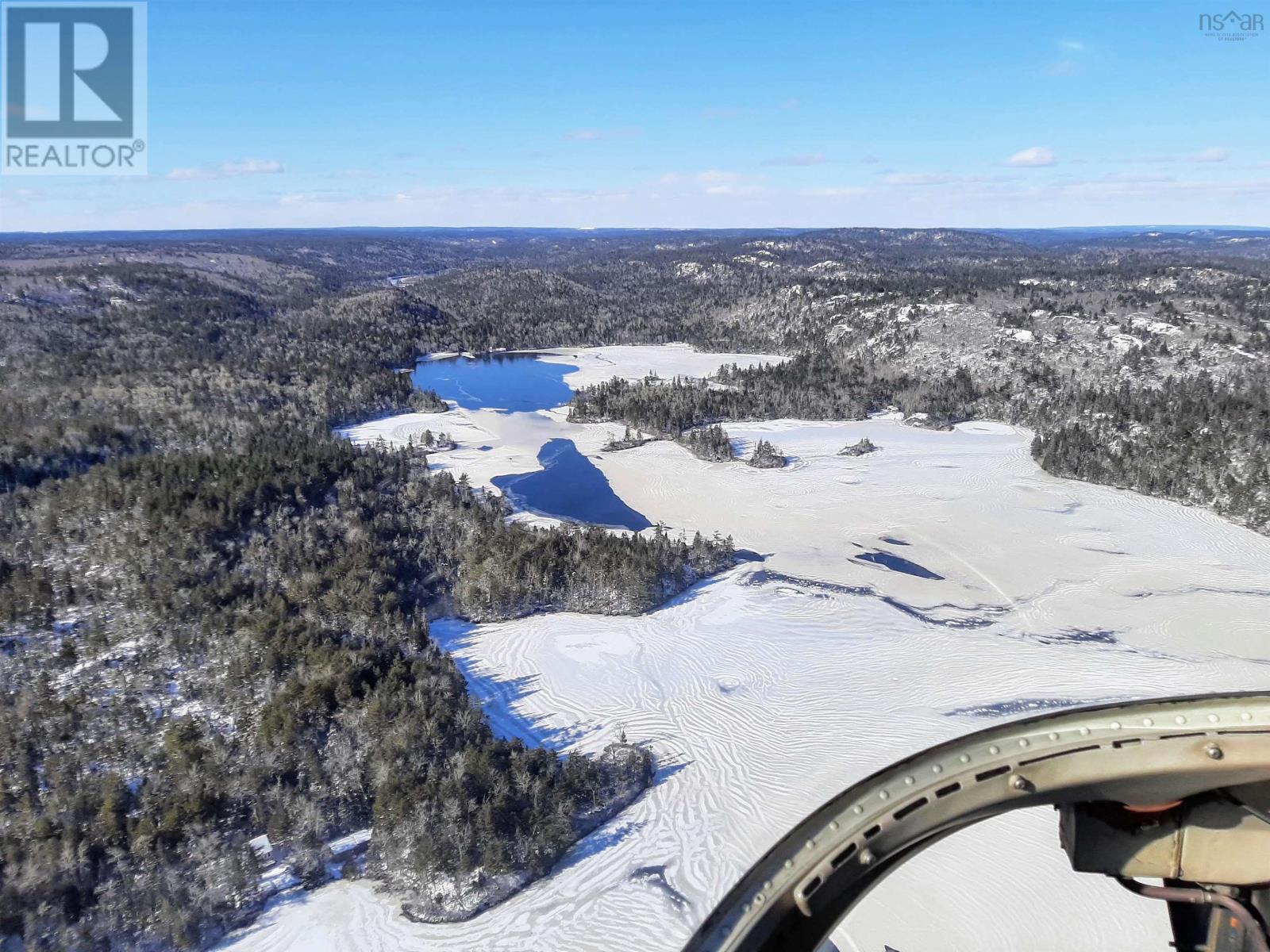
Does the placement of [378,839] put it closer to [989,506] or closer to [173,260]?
[989,506]

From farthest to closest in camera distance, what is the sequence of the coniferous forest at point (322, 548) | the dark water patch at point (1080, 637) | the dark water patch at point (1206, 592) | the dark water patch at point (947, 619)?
the dark water patch at point (1206, 592)
the dark water patch at point (947, 619)
the dark water patch at point (1080, 637)
the coniferous forest at point (322, 548)

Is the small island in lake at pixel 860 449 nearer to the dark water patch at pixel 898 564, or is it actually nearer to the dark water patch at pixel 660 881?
the dark water patch at pixel 898 564

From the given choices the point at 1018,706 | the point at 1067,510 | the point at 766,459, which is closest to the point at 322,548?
the point at 1018,706

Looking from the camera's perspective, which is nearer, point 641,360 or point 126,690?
point 126,690

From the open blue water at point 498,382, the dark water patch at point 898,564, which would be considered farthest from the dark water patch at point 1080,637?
the open blue water at point 498,382

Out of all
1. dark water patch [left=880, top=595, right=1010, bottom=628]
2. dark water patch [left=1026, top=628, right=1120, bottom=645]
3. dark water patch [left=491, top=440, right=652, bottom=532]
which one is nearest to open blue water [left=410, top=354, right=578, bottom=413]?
dark water patch [left=491, top=440, right=652, bottom=532]

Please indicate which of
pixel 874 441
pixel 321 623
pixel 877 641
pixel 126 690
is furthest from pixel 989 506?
pixel 126 690

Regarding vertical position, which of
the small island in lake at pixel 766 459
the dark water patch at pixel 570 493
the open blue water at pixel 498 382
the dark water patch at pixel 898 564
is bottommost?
the dark water patch at pixel 898 564

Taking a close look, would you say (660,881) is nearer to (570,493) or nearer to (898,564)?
(898,564)
